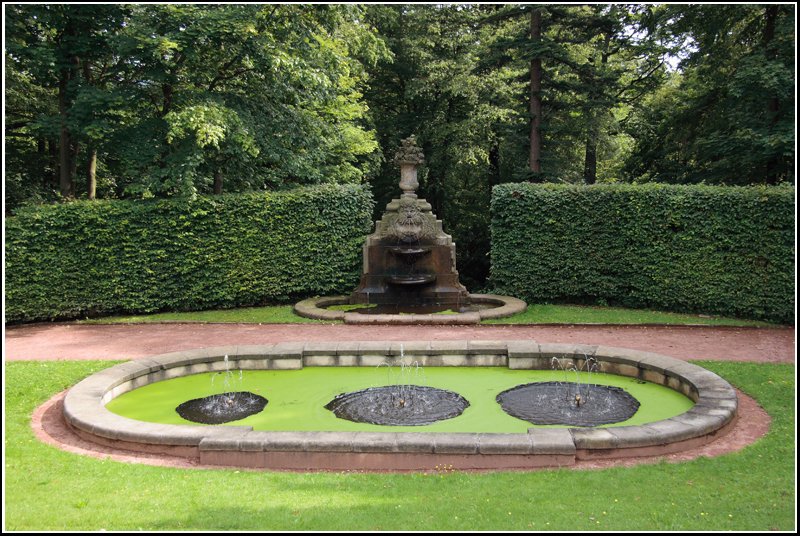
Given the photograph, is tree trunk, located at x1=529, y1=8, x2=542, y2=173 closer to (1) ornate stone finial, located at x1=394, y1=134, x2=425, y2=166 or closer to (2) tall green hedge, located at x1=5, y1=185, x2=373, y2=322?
(1) ornate stone finial, located at x1=394, y1=134, x2=425, y2=166

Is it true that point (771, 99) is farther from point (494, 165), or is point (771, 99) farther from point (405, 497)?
point (405, 497)

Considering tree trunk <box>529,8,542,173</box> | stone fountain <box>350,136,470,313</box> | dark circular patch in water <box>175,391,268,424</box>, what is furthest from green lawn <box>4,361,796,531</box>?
tree trunk <box>529,8,542,173</box>

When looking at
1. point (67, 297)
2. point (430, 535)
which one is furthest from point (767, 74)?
point (67, 297)

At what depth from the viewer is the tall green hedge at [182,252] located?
16.1m

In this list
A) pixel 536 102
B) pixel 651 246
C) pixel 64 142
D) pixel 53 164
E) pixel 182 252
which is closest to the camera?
pixel 651 246

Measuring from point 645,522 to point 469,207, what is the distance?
23285mm

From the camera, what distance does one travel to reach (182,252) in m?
17.1

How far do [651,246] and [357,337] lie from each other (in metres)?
8.04

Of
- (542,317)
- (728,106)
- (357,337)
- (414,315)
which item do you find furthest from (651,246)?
(357,337)

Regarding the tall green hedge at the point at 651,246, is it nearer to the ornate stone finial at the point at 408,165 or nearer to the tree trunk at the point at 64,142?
the ornate stone finial at the point at 408,165

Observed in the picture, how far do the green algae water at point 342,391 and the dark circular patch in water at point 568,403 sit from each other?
150 mm

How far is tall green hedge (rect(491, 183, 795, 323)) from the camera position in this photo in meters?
15.1

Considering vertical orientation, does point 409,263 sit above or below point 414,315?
above

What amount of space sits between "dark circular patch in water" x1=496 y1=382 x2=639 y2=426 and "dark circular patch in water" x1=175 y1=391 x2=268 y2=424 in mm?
3480
